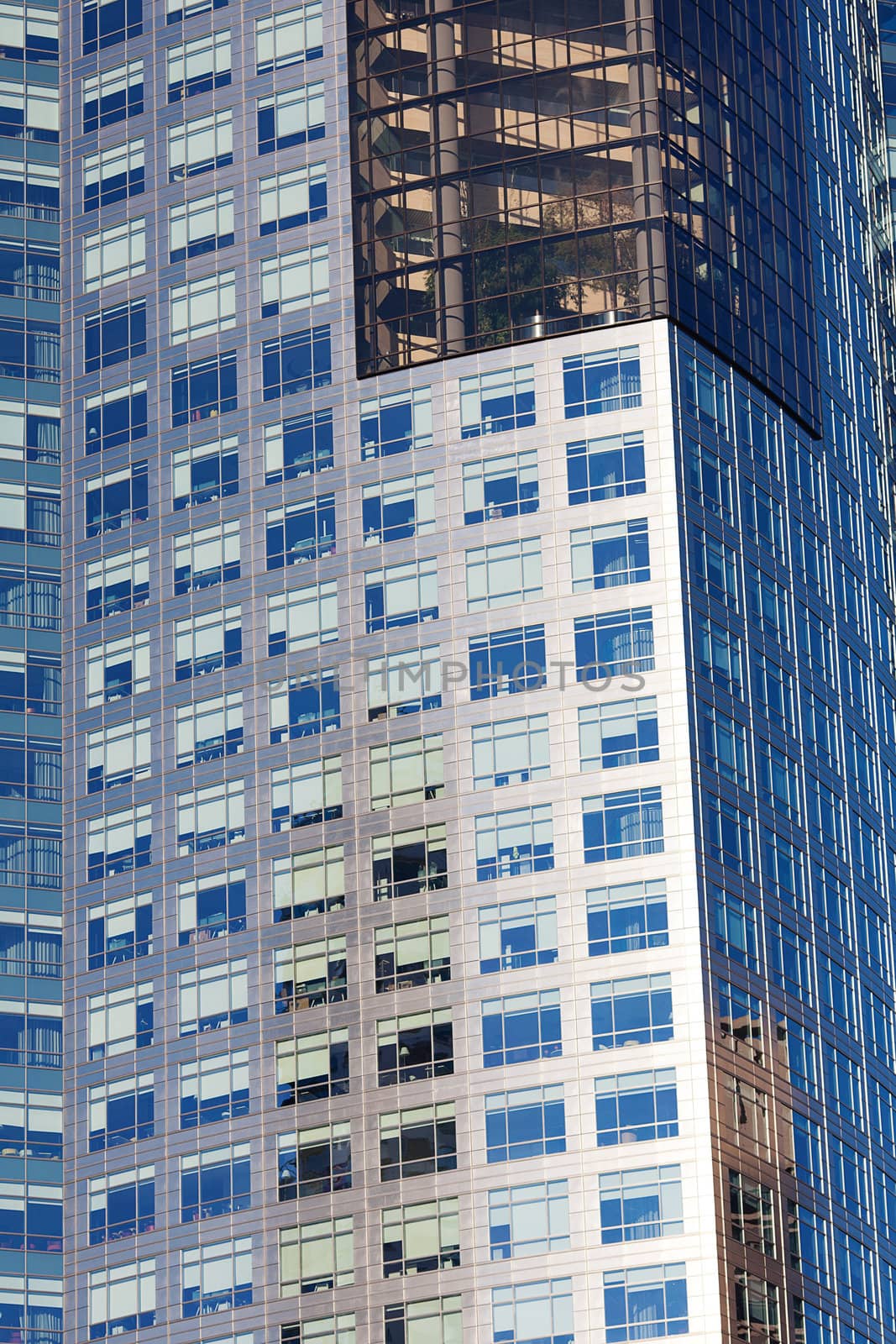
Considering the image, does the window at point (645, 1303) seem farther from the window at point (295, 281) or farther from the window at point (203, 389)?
the window at point (295, 281)

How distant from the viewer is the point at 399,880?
15938 cm

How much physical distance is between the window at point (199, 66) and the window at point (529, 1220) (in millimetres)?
59301

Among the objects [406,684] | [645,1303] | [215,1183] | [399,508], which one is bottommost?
[645,1303]

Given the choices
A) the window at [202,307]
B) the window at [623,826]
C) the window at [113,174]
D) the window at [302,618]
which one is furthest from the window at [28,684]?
the window at [623,826]

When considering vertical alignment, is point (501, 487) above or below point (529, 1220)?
above

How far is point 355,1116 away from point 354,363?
35902 mm

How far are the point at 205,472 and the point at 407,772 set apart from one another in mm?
20796

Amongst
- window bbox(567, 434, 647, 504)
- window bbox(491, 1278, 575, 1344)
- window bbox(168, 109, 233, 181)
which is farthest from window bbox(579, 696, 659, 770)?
window bbox(168, 109, 233, 181)

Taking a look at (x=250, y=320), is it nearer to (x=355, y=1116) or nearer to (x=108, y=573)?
(x=108, y=573)

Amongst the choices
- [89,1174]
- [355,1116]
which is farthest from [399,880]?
[89,1174]

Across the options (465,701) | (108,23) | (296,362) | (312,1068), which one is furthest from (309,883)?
(108,23)

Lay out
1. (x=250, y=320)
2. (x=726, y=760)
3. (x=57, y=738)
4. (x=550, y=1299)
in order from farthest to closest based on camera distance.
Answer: (x=57, y=738) → (x=250, y=320) → (x=726, y=760) → (x=550, y=1299)

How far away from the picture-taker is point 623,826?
509ft

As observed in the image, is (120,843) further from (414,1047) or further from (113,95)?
(113,95)
